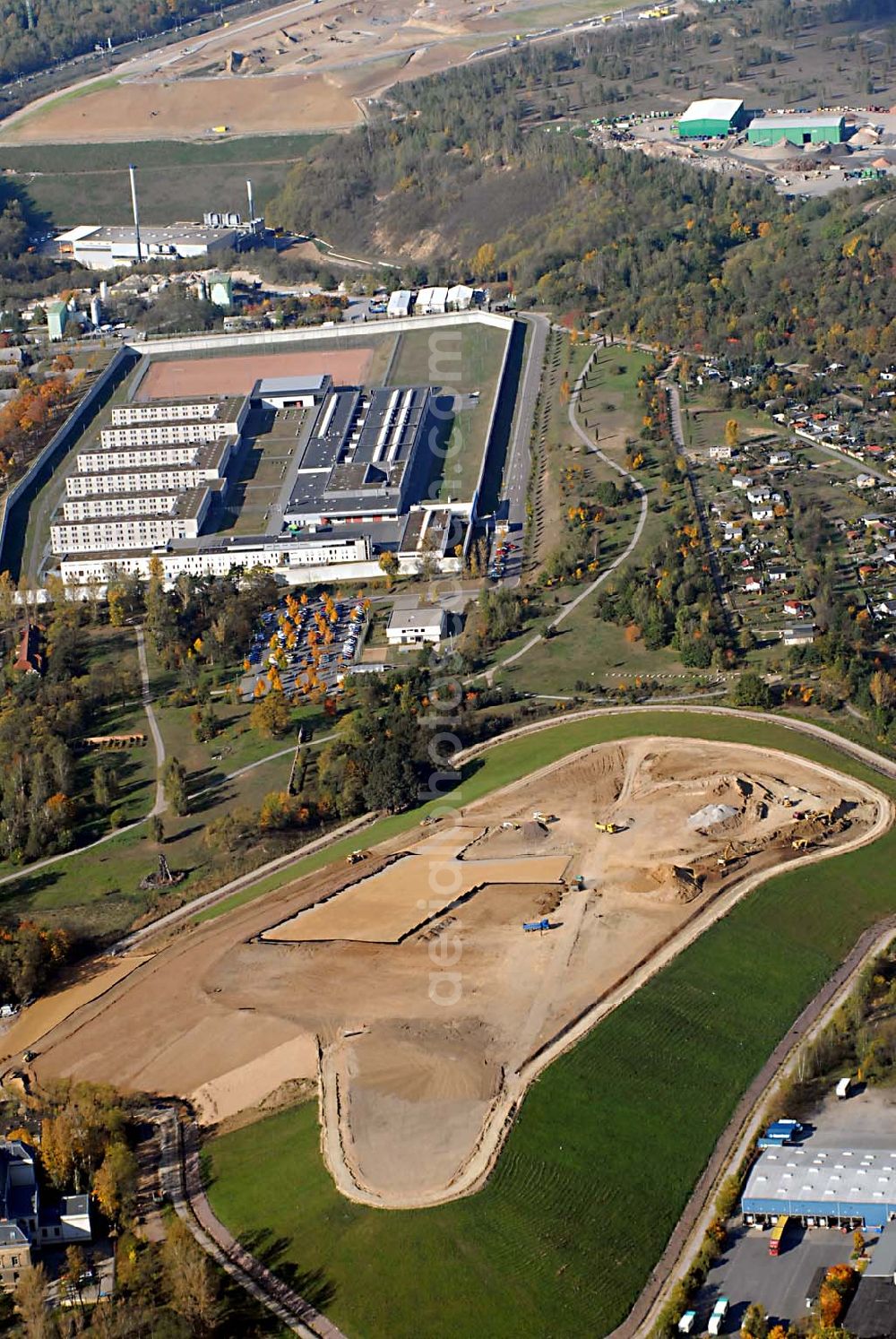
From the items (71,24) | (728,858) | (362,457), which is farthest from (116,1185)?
(71,24)

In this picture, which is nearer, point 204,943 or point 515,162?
point 204,943

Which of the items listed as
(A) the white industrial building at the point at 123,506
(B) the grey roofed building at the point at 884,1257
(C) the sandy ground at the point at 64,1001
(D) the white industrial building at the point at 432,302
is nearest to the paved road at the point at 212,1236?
(C) the sandy ground at the point at 64,1001

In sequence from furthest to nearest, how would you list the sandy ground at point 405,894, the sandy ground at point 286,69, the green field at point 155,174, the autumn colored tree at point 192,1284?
the sandy ground at point 286,69 < the green field at point 155,174 < the sandy ground at point 405,894 < the autumn colored tree at point 192,1284

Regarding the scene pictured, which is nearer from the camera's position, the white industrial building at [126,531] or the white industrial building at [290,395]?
the white industrial building at [126,531]

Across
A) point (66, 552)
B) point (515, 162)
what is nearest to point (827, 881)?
point (66, 552)

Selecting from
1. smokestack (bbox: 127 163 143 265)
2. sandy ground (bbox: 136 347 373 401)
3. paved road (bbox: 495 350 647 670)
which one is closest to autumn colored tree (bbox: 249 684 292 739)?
paved road (bbox: 495 350 647 670)

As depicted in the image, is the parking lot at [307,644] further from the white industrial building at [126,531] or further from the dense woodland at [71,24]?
the dense woodland at [71,24]

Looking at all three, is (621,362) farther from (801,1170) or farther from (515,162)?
(801,1170)
